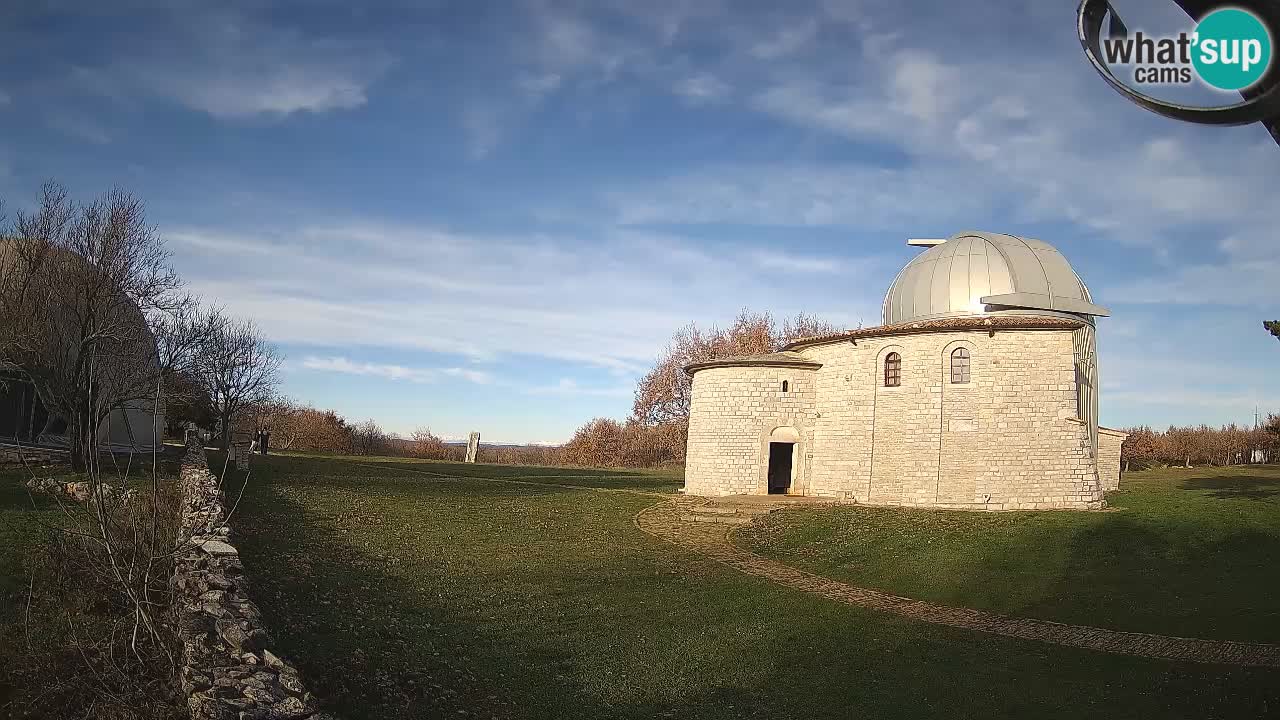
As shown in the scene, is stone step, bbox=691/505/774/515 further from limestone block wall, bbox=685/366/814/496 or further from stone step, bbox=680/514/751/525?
limestone block wall, bbox=685/366/814/496

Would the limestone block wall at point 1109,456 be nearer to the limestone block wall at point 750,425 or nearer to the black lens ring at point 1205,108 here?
the limestone block wall at point 750,425

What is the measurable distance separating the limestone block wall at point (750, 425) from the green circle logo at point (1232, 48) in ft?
77.3

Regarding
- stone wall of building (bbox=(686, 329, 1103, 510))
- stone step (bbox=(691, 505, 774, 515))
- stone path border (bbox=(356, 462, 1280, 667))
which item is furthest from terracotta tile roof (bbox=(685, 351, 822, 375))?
stone path border (bbox=(356, 462, 1280, 667))

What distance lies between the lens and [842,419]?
2452cm

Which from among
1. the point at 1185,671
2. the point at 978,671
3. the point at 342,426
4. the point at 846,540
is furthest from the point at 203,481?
the point at 342,426

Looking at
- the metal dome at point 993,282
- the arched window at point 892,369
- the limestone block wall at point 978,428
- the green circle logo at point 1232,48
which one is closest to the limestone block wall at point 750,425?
the limestone block wall at point 978,428

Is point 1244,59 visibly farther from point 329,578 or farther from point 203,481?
point 203,481

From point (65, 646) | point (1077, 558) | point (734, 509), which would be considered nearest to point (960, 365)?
point (734, 509)

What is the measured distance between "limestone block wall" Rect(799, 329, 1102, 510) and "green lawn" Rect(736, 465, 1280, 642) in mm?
1341

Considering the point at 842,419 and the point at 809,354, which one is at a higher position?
the point at 809,354

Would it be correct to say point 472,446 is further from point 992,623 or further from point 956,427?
point 992,623

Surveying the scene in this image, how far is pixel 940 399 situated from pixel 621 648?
15426 millimetres

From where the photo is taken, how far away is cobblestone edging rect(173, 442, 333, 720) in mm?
6152

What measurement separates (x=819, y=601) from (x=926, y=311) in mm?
13869
